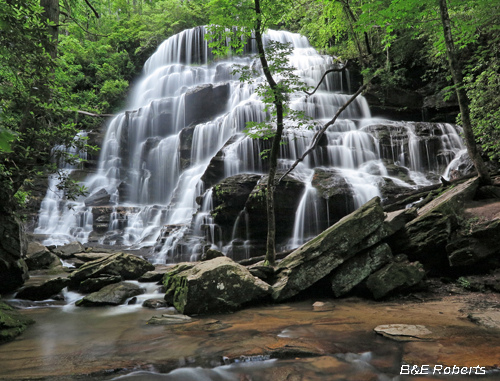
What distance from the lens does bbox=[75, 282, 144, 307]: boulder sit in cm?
695

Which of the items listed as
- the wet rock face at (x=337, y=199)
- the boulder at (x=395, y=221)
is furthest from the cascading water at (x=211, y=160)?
the boulder at (x=395, y=221)

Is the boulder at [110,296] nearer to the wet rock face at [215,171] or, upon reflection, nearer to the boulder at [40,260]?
the boulder at [40,260]

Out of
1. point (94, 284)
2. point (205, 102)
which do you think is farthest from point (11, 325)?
point (205, 102)

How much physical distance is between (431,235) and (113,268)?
876cm

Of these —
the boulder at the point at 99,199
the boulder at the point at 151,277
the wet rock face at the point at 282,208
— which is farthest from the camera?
the boulder at the point at 99,199

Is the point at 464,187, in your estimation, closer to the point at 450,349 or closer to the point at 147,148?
the point at 450,349

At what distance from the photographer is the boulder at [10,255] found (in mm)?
6992

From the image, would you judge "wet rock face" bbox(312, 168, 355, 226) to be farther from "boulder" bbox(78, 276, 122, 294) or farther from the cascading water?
"boulder" bbox(78, 276, 122, 294)

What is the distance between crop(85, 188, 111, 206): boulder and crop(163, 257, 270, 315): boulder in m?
17.7

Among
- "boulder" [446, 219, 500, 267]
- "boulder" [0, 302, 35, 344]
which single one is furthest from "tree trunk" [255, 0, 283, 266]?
"boulder" [0, 302, 35, 344]

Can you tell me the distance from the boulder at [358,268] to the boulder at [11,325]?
5937 millimetres

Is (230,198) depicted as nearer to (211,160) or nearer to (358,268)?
(211,160)

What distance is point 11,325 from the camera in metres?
4.79

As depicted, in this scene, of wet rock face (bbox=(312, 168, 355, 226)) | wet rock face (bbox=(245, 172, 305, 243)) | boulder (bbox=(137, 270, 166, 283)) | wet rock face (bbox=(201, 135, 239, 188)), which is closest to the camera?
boulder (bbox=(137, 270, 166, 283))
